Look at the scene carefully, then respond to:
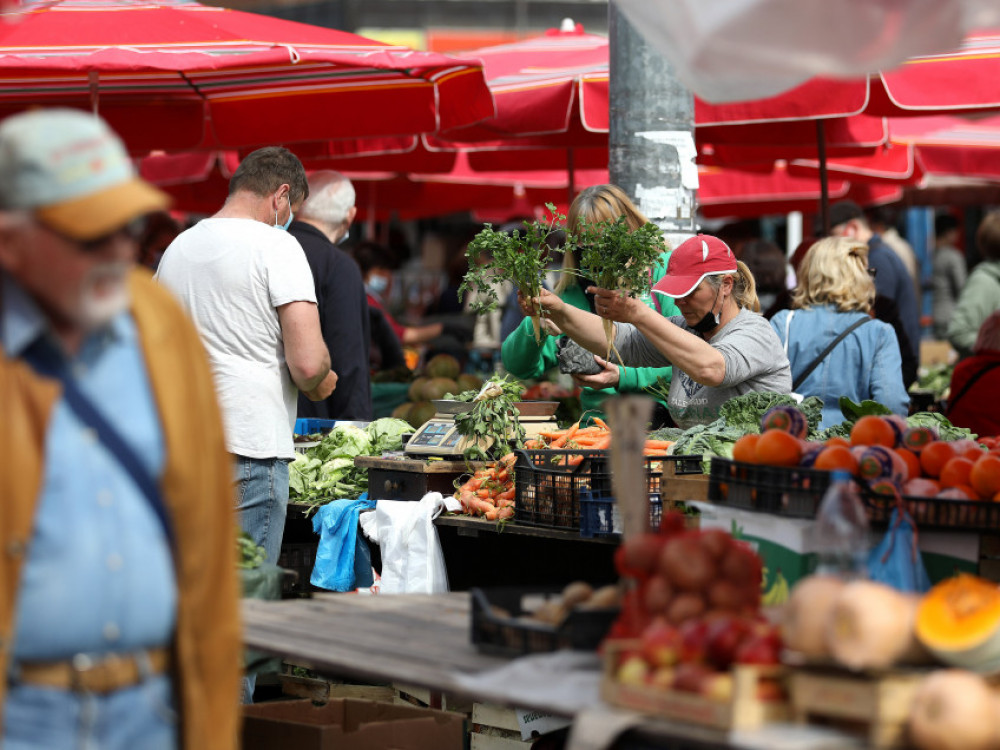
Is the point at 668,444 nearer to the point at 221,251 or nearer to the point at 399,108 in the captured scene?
the point at 221,251

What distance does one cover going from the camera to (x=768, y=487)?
359cm

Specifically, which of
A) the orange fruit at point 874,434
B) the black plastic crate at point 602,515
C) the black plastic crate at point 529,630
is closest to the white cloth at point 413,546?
the black plastic crate at point 602,515

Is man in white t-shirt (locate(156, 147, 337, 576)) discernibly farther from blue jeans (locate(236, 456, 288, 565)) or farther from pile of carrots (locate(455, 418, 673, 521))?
pile of carrots (locate(455, 418, 673, 521))

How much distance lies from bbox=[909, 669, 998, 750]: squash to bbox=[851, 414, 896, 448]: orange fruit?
4.92 ft

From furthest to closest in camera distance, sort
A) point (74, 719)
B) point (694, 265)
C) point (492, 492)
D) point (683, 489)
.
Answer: point (492, 492) < point (694, 265) < point (683, 489) < point (74, 719)

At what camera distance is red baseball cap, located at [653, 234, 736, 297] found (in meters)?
5.14

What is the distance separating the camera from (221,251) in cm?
515

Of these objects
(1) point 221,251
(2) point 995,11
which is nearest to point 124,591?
(2) point 995,11

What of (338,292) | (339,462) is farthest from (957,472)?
(338,292)

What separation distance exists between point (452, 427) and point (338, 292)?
130 cm

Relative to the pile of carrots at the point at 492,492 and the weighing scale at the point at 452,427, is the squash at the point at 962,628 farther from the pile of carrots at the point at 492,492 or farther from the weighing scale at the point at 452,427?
the weighing scale at the point at 452,427

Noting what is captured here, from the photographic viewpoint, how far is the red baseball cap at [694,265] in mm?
5137

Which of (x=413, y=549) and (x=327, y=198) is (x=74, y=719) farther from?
(x=327, y=198)

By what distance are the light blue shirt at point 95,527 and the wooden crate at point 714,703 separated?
0.84 metres
